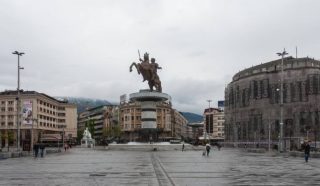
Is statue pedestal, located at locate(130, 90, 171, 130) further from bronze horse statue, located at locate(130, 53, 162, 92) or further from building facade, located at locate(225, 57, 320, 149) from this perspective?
building facade, located at locate(225, 57, 320, 149)

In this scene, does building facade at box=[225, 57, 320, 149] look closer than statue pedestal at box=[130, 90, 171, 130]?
No

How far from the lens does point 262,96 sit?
394ft

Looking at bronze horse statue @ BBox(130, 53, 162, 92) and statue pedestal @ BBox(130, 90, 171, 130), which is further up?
bronze horse statue @ BBox(130, 53, 162, 92)

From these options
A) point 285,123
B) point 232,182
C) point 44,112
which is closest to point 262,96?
point 285,123

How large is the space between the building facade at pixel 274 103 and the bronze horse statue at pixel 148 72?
3222 cm

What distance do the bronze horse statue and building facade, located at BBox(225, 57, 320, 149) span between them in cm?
3222

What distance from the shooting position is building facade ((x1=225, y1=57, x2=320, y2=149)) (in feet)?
362

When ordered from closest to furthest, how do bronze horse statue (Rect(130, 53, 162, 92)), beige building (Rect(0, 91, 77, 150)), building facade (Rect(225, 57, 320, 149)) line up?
bronze horse statue (Rect(130, 53, 162, 92)), building facade (Rect(225, 57, 320, 149)), beige building (Rect(0, 91, 77, 150))

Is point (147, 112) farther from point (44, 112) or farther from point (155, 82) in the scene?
point (44, 112)

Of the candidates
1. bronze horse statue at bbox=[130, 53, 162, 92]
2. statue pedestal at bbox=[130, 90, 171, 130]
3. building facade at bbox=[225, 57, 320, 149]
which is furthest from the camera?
building facade at bbox=[225, 57, 320, 149]

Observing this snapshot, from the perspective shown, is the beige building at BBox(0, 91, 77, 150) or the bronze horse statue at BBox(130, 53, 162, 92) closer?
the bronze horse statue at BBox(130, 53, 162, 92)

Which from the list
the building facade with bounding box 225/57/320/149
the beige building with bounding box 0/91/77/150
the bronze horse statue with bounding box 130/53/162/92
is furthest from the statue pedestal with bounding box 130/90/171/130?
the beige building with bounding box 0/91/77/150

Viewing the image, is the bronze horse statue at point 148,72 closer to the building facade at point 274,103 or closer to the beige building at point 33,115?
the building facade at point 274,103

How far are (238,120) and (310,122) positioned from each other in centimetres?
2353
